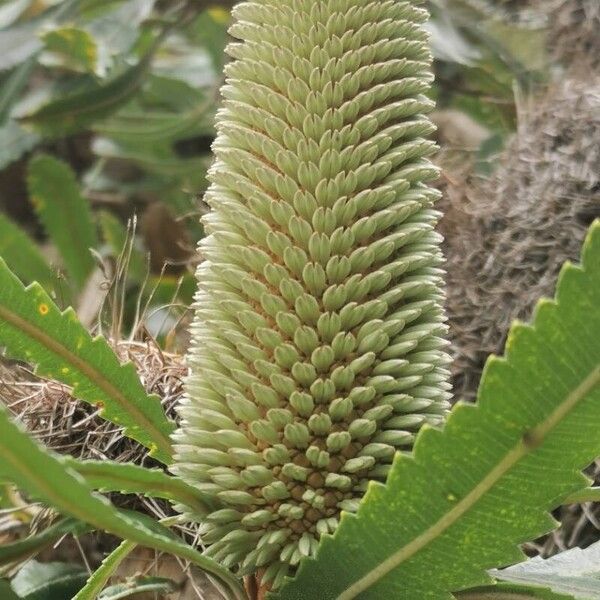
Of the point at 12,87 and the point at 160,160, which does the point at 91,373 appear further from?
the point at 160,160

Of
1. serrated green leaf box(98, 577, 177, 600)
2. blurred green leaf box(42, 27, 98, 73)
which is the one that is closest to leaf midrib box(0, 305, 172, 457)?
serrated green leaf box(98, 577, 177, 600)

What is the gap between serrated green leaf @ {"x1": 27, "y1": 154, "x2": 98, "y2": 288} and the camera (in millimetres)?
1731

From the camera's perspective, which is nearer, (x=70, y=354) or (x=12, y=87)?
(x=70, y=354)

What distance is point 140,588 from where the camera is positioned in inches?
32.1

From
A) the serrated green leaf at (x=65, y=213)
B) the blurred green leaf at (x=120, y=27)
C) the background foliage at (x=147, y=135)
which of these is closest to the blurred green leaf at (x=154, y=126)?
the background foliage at (x=147, y=135)

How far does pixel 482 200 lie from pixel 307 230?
0.67 m

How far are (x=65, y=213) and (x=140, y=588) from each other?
41.7 inches

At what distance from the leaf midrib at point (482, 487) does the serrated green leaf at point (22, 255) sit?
1088 mm

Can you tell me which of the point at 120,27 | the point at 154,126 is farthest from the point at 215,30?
the point at 120,27

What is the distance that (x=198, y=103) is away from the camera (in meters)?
2.24

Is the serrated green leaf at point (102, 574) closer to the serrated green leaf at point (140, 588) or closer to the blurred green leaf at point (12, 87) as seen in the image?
the serrated green leaf at point (140, 588)

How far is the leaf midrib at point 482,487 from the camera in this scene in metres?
0.62

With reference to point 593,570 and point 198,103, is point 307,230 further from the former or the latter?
point 198,103

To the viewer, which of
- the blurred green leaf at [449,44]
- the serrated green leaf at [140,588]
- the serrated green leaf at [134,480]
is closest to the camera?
the serrated green leaf at [134,480]
